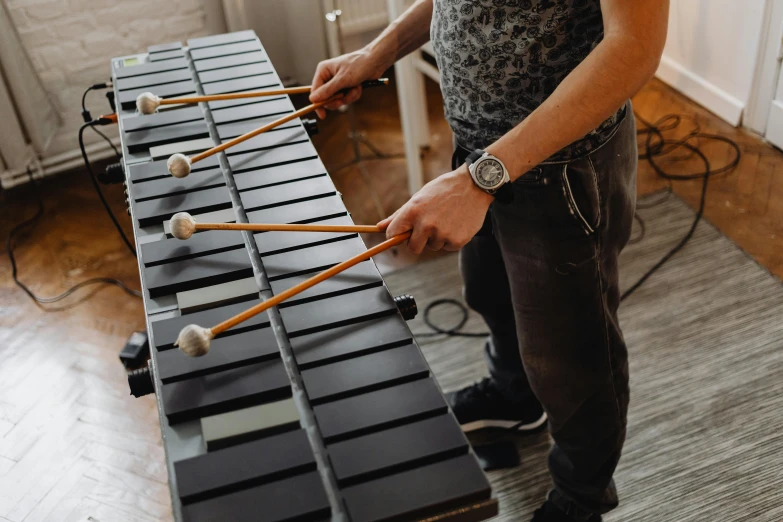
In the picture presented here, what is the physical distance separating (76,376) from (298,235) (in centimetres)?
129

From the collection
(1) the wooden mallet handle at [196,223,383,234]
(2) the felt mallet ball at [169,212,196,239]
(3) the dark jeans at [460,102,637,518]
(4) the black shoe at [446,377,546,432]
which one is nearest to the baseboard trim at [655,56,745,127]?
(4) the black shoe at [446,377,546,432]

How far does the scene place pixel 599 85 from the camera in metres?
1.07

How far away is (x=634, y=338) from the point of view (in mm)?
2100

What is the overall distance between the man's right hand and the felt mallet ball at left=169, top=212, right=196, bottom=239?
1.47ft

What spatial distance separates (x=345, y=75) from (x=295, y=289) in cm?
62

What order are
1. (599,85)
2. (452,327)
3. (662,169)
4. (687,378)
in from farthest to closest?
(662,169), (452,327), (687,378), (599,85)

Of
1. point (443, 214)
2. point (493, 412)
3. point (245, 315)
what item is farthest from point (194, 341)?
point (493, 412)

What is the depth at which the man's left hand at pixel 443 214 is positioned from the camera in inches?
43.0

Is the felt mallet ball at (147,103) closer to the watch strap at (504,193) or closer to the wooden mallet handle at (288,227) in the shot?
the wooden mallet handle at (288,227)

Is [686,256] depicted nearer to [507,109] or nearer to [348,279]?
[507,109]

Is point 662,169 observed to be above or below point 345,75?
below

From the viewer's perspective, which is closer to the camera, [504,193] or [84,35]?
[504,193]

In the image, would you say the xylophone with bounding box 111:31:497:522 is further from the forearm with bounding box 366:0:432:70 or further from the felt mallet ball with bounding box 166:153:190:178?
the forearm with bounding box 366:0:432:70

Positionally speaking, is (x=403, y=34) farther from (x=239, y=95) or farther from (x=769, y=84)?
(x=769, y=84)
